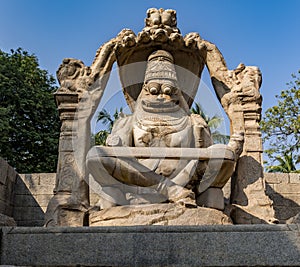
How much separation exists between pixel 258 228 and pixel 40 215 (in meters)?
5.35

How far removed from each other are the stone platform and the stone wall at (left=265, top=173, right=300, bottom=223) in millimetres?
4575

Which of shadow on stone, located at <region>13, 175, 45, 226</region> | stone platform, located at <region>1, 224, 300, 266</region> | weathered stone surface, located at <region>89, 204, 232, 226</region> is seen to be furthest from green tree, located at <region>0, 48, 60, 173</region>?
stone platform, located at <region>1, 224, 300, 266</region>

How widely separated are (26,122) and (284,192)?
10225 mm

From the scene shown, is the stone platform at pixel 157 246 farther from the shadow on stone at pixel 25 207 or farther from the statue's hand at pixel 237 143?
the shadow on stone at pixel 25 207

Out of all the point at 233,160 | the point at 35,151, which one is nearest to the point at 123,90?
the point at 233,160

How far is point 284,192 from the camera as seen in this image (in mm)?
8648

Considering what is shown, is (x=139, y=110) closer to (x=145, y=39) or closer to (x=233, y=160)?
(x=145, y=39)

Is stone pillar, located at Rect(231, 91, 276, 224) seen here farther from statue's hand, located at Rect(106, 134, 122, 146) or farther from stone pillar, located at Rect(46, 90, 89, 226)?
stone pillar, located at Rect(46, 90, 89, 226)

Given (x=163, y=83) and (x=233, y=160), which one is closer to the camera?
(x=233, y=160)

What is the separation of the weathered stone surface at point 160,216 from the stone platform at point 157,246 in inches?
40.9

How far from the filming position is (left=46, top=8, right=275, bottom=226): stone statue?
5602 mm

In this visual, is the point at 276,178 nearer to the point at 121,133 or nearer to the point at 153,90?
the point at 153,90

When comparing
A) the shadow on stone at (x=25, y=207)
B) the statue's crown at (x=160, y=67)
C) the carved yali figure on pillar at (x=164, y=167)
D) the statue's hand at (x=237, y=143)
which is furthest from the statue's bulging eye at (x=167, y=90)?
the shadow on stone at (x=25, y=207)

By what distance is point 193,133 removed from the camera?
6.44 meters
